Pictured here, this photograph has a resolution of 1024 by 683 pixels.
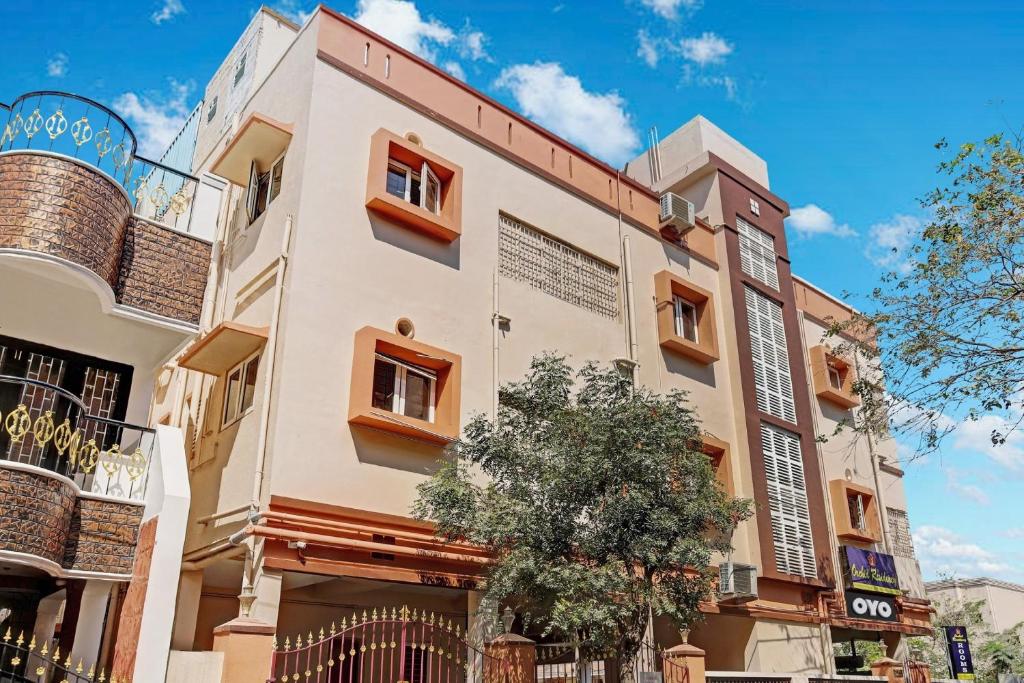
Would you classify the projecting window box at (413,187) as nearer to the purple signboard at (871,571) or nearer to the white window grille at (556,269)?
the white window grille at (556,269)

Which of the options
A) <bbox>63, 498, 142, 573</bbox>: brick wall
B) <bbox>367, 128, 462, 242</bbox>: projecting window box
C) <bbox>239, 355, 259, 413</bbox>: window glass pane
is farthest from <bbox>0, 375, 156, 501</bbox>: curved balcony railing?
<bbox>367, 128, 462, 242</bbox>: projecting window box

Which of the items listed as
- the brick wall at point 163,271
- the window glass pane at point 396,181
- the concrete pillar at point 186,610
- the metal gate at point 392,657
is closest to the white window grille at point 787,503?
the metal gate at point 392,657

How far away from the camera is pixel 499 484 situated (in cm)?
1025

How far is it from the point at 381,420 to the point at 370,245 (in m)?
2.54

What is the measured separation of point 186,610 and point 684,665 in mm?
6381

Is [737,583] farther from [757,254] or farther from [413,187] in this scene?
[413,187]

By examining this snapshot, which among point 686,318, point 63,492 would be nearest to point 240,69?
point 686,318

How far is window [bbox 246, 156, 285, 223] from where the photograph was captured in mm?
12023

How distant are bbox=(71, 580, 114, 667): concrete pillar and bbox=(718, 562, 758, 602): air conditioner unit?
30.1 feet

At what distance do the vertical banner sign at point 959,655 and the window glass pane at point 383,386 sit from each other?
14126 mm

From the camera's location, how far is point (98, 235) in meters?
9.95

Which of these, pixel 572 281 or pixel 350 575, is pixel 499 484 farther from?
pixel 572 281

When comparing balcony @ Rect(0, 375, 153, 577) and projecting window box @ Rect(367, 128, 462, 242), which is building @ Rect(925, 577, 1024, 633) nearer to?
projecting window box @ Rect(367, 128, 462, 242)

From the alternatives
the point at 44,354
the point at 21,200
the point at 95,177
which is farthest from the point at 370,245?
the point at 44,354
